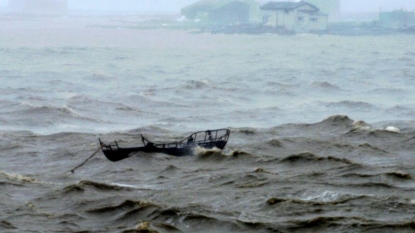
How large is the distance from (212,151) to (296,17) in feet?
367

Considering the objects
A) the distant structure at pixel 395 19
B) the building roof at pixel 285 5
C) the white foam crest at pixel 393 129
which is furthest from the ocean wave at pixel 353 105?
the distant structure at pixel 395 19

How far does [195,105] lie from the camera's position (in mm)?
55719

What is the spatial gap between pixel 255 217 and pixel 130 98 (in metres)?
34.6

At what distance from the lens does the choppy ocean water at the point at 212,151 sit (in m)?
24.6

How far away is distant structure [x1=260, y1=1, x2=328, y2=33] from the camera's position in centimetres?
14325

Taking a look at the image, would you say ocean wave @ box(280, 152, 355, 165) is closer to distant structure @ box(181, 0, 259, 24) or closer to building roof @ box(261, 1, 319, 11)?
building roof @ box(261, 1, 319, 11)

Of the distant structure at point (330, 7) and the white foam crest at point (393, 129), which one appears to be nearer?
the white foam crest at point (393, 129)

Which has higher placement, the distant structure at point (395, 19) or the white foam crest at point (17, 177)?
the white foam crest at point (17, 177)

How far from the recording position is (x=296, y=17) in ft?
470

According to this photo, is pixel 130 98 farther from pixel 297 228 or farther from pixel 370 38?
pixel 370 38

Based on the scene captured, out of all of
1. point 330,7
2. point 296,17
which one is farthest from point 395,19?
point 296,17

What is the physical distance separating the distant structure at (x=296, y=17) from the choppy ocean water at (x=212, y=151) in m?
51.0

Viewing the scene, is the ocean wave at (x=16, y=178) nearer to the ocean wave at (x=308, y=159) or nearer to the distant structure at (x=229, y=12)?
the ocean wave at (x=308, y=159)

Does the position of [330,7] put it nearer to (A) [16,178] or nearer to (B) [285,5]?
(B) [285,5]
